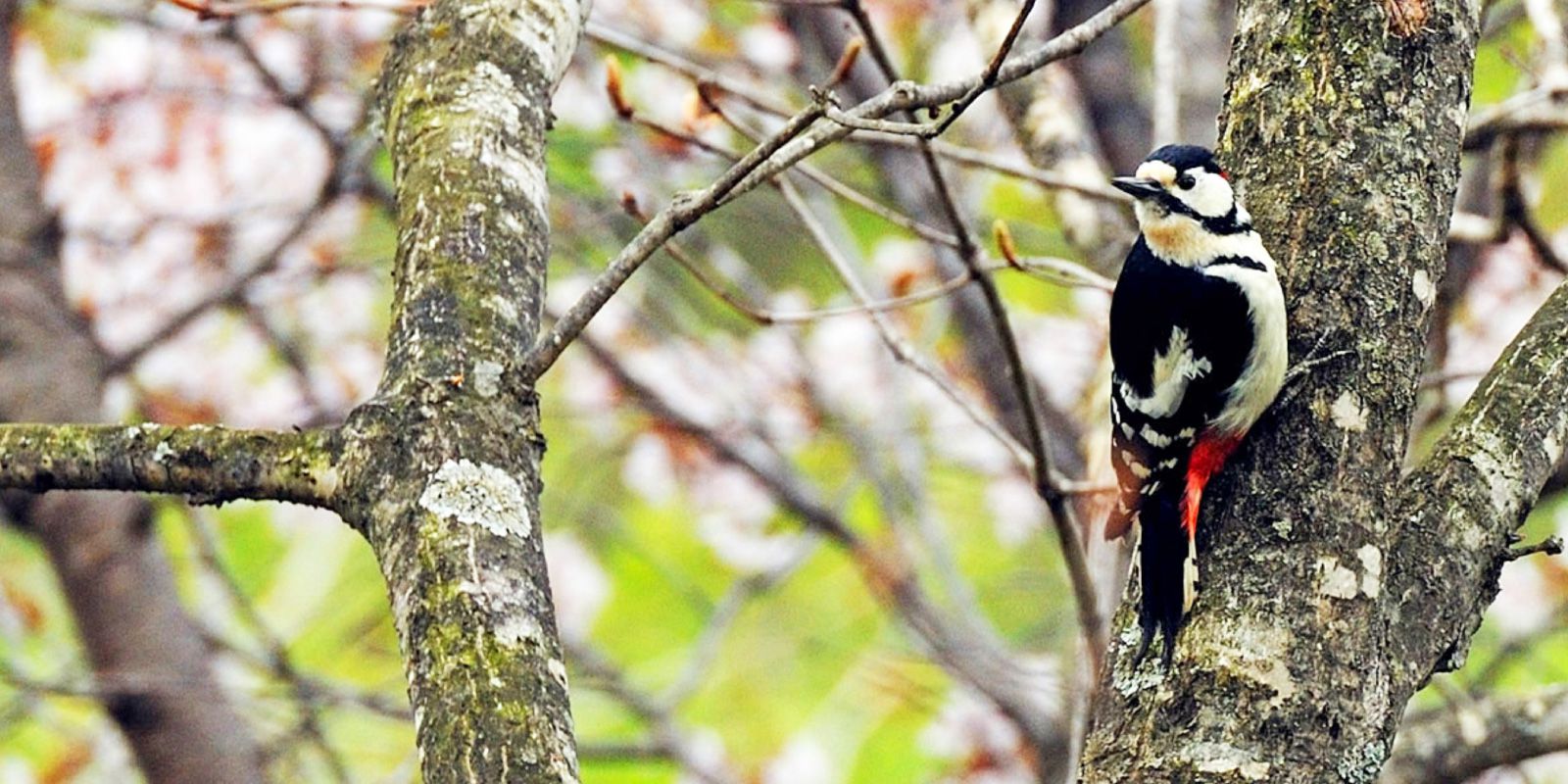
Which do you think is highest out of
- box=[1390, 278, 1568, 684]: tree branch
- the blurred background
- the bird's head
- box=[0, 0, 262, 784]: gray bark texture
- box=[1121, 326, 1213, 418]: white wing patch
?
the blurred background

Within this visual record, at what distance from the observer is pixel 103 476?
1870 mm

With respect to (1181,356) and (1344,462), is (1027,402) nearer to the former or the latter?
(1181,356)

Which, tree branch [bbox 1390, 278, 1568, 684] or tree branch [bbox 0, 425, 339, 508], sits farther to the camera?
tree branch [bbox 1390, 278, 1568, 684]

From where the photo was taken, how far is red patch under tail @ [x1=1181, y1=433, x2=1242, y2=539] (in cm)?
213

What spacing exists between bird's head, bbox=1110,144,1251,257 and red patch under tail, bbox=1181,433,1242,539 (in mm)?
293

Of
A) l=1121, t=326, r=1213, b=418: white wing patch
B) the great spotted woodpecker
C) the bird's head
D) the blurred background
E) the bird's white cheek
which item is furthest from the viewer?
the blurred background

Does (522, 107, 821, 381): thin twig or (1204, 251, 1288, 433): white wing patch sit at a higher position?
(1204, 251, 1288, 433): white wing patch

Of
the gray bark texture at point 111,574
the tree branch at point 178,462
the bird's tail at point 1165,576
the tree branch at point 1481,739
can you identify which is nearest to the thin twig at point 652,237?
the tree branch at point 178,462

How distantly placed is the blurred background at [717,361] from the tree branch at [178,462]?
147 centimetres

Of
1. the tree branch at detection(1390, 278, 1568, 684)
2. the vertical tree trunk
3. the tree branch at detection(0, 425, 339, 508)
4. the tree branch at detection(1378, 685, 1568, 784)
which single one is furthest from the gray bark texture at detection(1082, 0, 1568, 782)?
the tree branch at detection(1378, 685, 1568, 784)

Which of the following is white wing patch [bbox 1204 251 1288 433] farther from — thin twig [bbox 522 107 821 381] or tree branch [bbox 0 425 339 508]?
tree branch [bbox 0 425 339 508]

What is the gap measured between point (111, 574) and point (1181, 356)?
3.18m

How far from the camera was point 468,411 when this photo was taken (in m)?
1.88

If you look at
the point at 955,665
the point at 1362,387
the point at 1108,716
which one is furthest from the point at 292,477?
the point at 955,665
